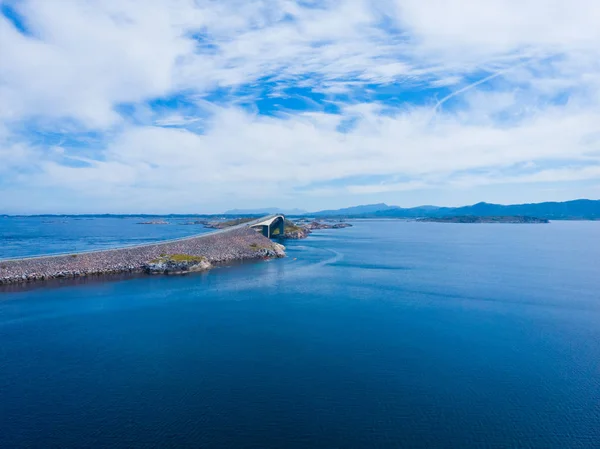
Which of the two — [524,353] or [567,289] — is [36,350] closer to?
[524,353]

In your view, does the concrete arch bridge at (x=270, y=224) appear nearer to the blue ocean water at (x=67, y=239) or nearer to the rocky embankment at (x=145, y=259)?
the blue ocean water at (x=67, y=239)

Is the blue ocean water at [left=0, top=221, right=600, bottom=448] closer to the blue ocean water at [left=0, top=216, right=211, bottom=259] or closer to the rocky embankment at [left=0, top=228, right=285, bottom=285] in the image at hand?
the rocky embankment at [left=0, top=228, right=285, bottom=285]

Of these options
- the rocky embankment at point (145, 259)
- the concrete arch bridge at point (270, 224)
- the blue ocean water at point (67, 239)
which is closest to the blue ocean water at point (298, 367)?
the rocky embankment at point (145, 259)

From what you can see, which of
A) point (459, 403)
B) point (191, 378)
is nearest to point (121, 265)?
point (191, 378)

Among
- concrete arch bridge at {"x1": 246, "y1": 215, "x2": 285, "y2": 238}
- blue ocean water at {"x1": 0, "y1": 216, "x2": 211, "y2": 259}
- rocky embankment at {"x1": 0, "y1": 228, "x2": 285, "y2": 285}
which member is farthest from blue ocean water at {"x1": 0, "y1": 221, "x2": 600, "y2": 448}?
concrete arch bridge at {"x1": 246, "y1": 215, "x2": 285, "y2": 238}

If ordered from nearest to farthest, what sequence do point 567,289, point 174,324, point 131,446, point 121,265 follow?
point 131,446, point 174,324, point 567,289, point 121,265
